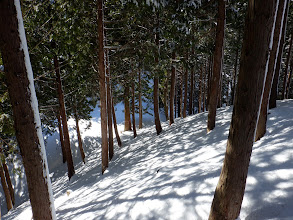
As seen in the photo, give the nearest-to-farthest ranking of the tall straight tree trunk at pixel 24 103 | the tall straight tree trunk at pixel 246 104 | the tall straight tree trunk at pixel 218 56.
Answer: the tall straight tree trunk at pixel 246 104, the tall straight tree trunk at pixel 24 103, the tall straight tree trunk at pixel 218 56

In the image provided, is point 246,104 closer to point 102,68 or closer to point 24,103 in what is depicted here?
point 24,103

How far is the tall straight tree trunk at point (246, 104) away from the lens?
71.6 inches

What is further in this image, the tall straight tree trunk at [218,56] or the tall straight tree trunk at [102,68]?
the tall straight tree trunk at [102,68]

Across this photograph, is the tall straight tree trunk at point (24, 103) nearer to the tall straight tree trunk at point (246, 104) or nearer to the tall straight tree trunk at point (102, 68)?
the tall straight tree trunk at point (246, 104)

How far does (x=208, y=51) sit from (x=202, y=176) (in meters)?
7.00

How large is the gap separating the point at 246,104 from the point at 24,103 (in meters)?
2.96

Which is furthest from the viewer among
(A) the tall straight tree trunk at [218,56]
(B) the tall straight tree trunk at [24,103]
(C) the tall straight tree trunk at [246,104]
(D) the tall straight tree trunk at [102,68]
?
(D) the tall straight tree trunk at [102,68]

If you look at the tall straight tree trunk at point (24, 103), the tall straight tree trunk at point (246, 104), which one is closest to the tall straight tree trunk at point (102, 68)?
the tall straight tree trunk at point (24, 103)

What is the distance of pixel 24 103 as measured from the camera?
2.54 meters

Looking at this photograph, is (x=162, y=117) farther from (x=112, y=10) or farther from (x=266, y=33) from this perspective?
(x=266, y=33)

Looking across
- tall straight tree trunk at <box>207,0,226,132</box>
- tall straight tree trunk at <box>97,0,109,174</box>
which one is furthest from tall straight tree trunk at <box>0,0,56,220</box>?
tall straight tree trunk at <box>207,0,226,132</box>

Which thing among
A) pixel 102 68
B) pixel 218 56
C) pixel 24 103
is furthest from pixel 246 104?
pixel 102 68

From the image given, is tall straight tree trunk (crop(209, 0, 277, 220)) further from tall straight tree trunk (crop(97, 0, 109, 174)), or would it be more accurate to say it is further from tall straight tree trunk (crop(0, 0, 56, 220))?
tall straight tree trunk (crop(97, 0, 109, 174))

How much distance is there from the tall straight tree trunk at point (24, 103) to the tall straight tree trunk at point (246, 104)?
8.83 ft
